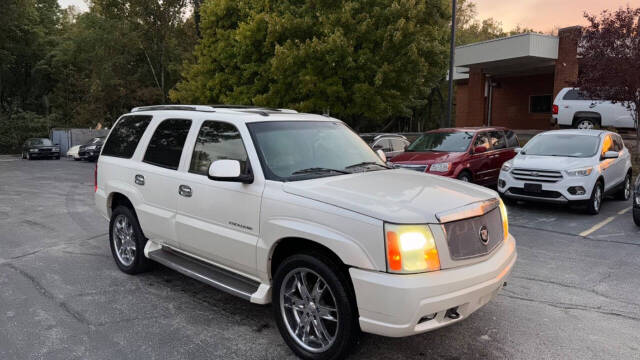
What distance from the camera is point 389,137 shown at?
1775cm

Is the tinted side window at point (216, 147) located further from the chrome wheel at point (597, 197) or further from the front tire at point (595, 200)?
the chrome wheel at point (597, 197)

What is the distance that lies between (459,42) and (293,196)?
45.7 m

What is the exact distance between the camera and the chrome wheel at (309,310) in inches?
142

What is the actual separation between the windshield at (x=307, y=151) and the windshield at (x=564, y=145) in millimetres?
6939

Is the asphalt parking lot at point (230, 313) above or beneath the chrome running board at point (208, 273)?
beneath

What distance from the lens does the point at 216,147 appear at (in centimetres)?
459

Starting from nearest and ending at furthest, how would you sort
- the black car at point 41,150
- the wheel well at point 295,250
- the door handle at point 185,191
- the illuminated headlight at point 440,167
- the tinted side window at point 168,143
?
the wheel well at point 295,250 < the door handle at point 185,191 < the tinted side window at point 168,143 < the illuminated headlight at point 440,167 < the black car at point 41,150

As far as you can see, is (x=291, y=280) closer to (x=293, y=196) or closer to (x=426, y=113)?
(x=293, y=196)

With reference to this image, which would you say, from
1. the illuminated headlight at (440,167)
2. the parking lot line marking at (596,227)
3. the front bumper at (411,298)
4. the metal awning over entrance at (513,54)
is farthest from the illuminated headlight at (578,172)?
the metal awning over entrance at (513,54)

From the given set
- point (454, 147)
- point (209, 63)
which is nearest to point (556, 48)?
point (454, 147)

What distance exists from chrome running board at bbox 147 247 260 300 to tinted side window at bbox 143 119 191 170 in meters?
0.92

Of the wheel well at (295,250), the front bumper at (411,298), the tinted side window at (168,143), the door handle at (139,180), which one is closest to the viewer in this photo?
the front bumper at (411,298)

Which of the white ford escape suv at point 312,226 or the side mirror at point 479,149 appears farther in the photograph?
the side mirror at point 479,149

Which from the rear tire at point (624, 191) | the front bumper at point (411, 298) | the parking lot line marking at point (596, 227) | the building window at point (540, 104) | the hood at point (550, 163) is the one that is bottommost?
the parking lot line marking at point (596, 227)
